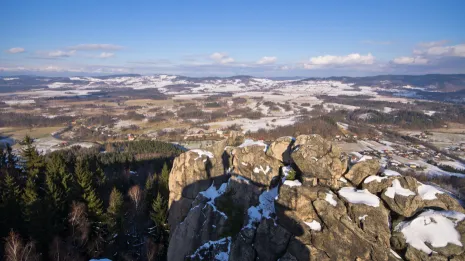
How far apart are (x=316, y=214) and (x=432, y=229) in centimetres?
756

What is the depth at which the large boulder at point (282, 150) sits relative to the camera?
28.3 meters

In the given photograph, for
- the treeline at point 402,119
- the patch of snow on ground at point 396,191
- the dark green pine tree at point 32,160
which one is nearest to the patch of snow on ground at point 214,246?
the patch of snow on ground at point 396,191

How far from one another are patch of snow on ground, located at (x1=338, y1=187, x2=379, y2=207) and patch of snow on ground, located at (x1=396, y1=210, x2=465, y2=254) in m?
2.31

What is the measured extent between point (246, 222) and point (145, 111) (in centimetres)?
17883

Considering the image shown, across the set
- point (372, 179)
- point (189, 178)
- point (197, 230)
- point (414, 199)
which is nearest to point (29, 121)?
point (189, 178)

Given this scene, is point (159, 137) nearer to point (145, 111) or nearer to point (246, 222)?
point (145, 111)

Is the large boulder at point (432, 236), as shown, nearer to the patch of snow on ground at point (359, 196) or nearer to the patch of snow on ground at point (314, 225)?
the patch of snow on ground at point (359, 196)

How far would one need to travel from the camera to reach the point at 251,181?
28203 mm

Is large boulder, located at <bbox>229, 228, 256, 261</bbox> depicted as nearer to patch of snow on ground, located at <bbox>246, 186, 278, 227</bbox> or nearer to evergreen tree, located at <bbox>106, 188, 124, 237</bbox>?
patch of snow on ground, located at <bbox>246, 186, 278, 227</bbox>

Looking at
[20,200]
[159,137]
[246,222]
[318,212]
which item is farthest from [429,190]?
A: [159,137]

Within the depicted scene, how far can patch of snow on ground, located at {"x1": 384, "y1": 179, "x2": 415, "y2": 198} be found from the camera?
829 inches

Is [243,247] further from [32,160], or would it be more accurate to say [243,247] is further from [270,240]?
[32,160]

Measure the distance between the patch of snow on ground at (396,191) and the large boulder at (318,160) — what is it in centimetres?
386

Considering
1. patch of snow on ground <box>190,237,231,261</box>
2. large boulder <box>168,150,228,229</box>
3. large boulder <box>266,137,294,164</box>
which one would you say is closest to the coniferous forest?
large boulder <box>168,150,228,229</box>
